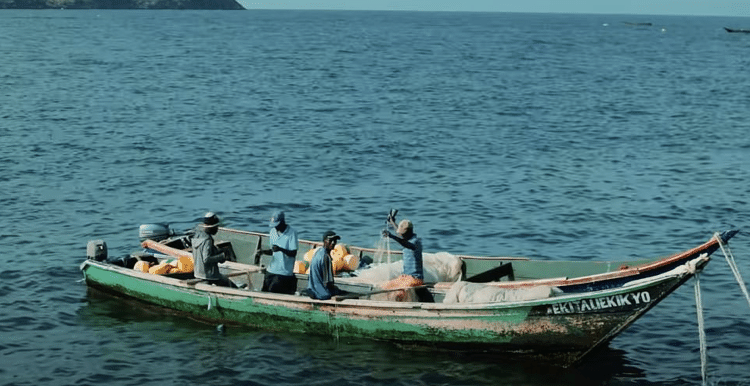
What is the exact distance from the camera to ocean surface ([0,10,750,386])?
19.0m

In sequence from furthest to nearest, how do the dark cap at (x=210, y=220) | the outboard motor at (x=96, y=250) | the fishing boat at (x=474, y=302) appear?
the outboard motor at (x=96, y=250) → the dark cap at (x=210, y=220) → the fishing boat at (x=474, y=302)

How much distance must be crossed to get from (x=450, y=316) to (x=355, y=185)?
16.4m

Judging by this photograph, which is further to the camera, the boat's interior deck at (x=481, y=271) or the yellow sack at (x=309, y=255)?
the yellow sack at (x=309, y=255)

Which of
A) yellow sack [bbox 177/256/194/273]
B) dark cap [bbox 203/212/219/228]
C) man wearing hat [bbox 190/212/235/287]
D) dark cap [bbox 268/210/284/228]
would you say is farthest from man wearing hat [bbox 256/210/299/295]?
yellow sack [bbox 177/256/194/273]

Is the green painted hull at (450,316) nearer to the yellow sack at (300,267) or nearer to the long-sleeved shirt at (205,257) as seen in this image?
the long-sleeved shirt at (205,257)

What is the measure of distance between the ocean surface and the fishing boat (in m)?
0.38

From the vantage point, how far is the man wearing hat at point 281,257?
65.1ft

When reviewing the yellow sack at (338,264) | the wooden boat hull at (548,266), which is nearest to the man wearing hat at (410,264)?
the wooden boat hull at (548,266)

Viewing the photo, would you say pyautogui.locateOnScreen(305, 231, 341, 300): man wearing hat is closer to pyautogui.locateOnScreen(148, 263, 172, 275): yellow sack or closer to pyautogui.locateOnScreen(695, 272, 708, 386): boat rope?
pyautogui.locateOnScreen(148, 263, 172, 275): yellow sack

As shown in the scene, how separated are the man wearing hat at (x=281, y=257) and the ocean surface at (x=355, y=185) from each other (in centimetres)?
97

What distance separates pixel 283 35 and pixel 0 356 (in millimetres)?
121669

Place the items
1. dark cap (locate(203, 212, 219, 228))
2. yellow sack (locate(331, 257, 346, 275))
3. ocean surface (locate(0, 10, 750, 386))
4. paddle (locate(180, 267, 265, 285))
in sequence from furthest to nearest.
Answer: yellow sack (locate(331, 257, 346, 275))
paddle (locate(180, 267, 265, 285))
dark cap (locate(203, 212, 219, 228))
ocean surface (locate(0, 10, 750, 386))

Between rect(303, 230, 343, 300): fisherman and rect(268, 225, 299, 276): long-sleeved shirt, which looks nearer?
rect(303, 230, 343, 300): fisherman

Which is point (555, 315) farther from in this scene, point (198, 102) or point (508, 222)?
point (198, 102)
